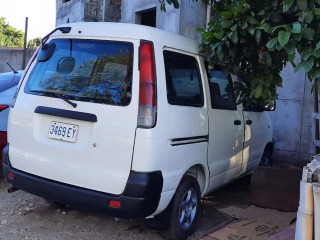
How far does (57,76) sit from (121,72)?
0.64 m

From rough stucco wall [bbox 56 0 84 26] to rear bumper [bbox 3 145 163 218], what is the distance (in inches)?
469

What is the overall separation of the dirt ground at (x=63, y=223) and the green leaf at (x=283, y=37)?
2.04 meters

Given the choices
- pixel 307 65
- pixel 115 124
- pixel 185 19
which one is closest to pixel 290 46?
pixel 307 65

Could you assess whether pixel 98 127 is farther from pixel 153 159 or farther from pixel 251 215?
pixel 251 215

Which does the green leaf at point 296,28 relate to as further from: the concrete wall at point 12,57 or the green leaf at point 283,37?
the concrete wall at point 12,57

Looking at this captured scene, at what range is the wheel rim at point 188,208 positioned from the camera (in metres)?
3.66

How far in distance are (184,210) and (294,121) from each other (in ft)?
13.8

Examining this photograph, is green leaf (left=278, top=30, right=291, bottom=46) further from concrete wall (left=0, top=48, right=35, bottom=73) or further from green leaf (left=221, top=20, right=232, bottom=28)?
concrete wall (left=0, top=48, right=35, bottom=73)

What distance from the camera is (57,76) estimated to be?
3451mm

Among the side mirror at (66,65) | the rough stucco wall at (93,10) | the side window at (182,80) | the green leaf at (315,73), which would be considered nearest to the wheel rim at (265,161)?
the side window at (182,80)

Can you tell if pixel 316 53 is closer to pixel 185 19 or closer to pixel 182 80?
pixel 182 80

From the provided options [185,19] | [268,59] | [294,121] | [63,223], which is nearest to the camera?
[268,59]

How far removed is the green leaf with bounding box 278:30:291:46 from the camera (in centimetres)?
283

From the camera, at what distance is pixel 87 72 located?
3326mm
